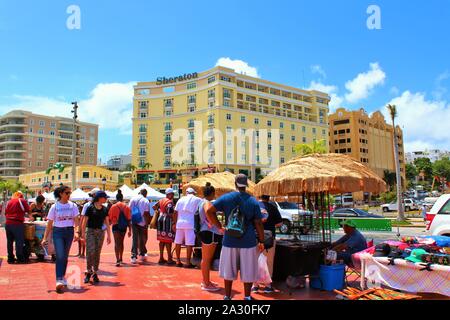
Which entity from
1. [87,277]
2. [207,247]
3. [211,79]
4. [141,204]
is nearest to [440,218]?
[207,247]

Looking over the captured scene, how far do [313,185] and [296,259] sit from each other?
1290 millimetres

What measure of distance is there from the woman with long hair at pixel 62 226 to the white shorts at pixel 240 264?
273cm

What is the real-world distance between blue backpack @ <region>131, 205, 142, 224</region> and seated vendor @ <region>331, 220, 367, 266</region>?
4.73 metres

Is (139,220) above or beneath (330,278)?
above

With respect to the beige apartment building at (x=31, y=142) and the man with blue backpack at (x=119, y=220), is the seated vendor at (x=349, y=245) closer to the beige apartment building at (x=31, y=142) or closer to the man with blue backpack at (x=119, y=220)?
the man with blue backpack at (x=119, y=220)

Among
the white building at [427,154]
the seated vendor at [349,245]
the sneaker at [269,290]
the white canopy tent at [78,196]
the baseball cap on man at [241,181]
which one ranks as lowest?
the sneaker at [269,290]

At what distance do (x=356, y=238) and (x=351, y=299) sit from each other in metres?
1.77

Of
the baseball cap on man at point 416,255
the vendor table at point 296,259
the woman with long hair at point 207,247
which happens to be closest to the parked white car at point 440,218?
the baseball cap on man at point 416,255

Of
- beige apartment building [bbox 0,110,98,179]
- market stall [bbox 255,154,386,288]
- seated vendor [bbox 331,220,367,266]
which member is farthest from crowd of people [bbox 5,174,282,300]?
beige apartment building [bbox 0,110,98,179]

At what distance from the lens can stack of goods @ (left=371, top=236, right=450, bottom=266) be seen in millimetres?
5223

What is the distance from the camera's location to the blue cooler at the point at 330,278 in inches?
241

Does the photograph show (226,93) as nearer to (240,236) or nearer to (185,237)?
(185,237)

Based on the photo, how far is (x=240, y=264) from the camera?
4.96 meters
